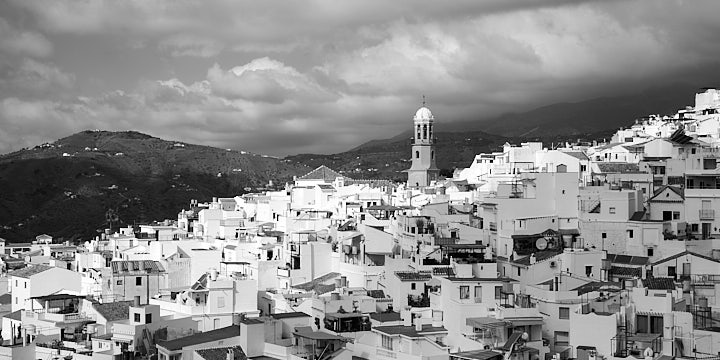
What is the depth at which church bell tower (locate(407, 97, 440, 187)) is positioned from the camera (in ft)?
197

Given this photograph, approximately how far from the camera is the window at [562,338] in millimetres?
25062

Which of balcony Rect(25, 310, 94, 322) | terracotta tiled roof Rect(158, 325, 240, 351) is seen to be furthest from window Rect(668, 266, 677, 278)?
balcony Rect(25, 310, 94, 322)

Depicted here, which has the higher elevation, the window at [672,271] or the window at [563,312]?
the window at [672,271]

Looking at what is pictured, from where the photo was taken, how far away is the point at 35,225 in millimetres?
77062

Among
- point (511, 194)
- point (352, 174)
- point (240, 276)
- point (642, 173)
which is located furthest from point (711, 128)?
point (352, 174)

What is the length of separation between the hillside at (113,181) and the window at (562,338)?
50006 mm

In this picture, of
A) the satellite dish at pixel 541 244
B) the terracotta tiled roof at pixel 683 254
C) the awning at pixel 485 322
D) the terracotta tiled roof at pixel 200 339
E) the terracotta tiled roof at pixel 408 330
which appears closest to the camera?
the terracotta tiled roof at pixel 408 330

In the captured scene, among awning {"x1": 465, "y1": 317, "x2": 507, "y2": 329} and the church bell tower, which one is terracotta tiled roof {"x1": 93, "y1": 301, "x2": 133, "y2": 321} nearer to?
awning {"x1": 465, "y1": 317, "x2": 507, "y2": 329}

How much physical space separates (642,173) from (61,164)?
2751 inches

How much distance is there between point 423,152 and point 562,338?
35621 mm

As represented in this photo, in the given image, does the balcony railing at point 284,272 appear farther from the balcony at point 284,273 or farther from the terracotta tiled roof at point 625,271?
the terracotta tiled roof at point 625,271

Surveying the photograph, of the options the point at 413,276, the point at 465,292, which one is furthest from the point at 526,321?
the point at 413,276

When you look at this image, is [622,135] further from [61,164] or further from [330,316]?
[61,164]

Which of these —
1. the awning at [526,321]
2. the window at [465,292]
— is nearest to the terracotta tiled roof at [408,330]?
the window at [465,292]
